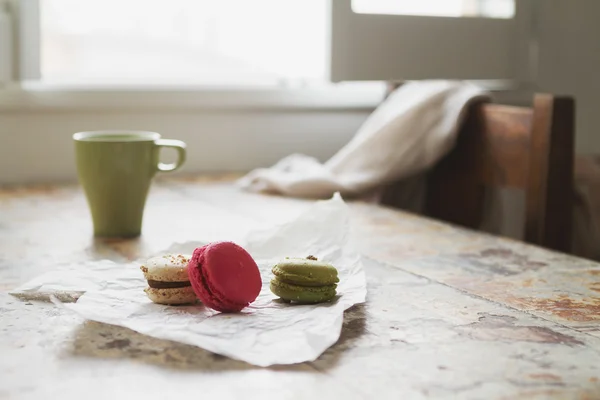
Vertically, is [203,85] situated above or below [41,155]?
above

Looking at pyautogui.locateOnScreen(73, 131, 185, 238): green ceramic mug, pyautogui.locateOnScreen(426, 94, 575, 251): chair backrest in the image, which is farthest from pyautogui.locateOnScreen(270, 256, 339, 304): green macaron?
pyautogui.locateOnScreen(426, 94, 575, 251): chair backrest

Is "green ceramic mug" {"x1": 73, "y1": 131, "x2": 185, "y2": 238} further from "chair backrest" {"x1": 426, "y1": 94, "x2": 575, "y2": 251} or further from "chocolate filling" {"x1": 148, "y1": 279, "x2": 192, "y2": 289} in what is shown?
"chair backrest" {"x1": 426, "y1": 94, "x2": 575, "y2": 251}

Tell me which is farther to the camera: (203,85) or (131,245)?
(203,85)

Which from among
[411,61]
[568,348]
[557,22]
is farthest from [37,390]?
[557,22]

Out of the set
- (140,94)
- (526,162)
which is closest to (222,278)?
(526,162)

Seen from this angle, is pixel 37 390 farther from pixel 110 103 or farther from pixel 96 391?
pixel 110 103

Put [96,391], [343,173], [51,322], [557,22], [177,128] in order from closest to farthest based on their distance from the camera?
1. [96,391]
2. [51,322]
3. [343,173]
4. [177,128]
5. [557,22]

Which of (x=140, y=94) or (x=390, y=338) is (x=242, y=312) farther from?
(x=140, y=94)
